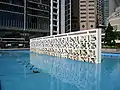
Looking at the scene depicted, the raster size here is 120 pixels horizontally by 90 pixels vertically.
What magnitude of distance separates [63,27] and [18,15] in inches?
676

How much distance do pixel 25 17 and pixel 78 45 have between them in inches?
1713

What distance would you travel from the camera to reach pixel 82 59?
27.7 meters

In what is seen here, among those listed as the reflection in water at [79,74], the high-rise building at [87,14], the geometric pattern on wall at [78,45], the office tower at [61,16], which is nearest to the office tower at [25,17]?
the office tower at [61,16]

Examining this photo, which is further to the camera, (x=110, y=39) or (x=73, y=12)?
(x=73, y=12)

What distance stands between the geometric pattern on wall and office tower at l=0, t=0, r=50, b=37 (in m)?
29.3

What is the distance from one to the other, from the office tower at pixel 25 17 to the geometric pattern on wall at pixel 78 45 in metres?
29.3

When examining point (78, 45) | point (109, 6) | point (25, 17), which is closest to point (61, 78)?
point (78, 45)

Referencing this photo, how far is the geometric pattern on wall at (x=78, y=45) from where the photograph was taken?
24.9m

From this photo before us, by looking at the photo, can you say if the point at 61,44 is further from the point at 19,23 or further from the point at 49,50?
the point at 19,23

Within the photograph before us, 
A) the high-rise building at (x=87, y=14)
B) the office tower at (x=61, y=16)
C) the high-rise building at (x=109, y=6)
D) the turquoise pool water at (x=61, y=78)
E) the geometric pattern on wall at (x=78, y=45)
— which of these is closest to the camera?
the turquoise pool water at (x=61, y=78)

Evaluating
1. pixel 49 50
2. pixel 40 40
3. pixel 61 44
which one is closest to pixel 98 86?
pixel 61 44

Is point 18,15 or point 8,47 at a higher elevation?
point 18,15

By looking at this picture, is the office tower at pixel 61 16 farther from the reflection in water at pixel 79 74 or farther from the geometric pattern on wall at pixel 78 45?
the reflection in water at pixel 79 74

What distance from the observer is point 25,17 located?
227 ft
